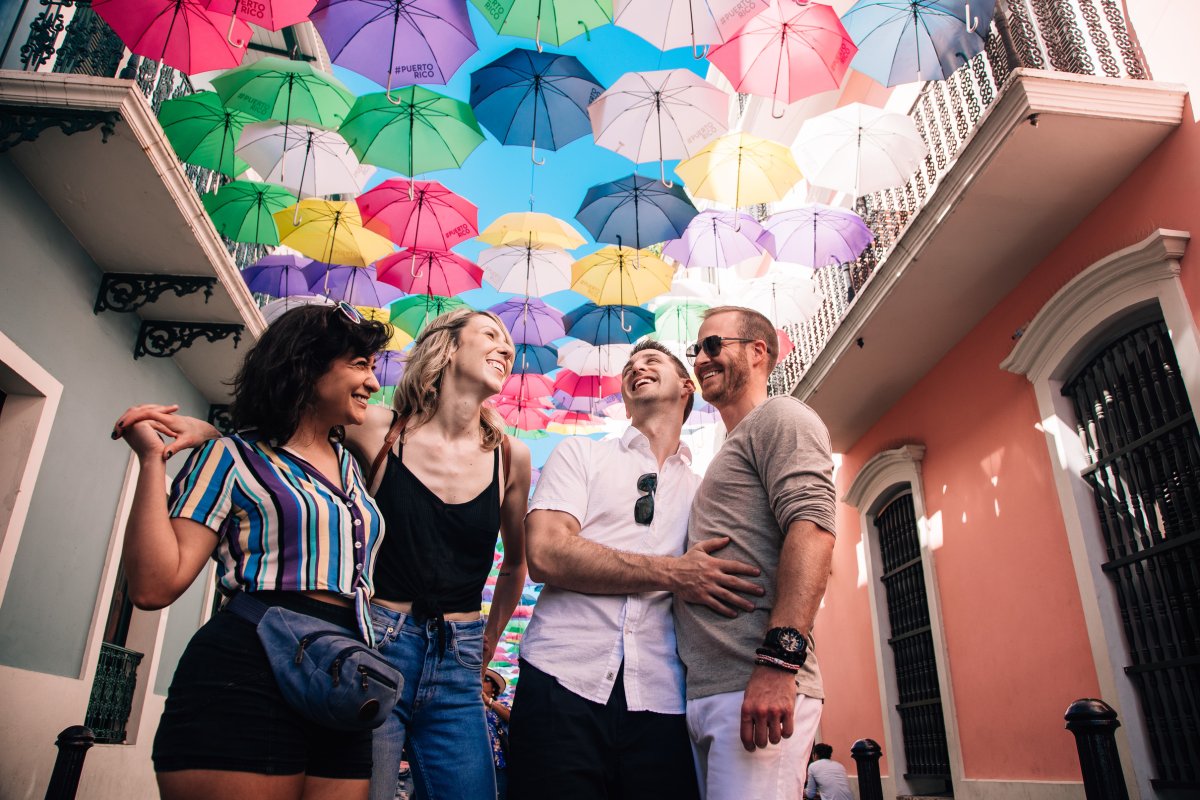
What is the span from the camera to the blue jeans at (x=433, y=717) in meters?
2.24

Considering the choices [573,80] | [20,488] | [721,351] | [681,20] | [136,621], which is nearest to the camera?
[721,351]

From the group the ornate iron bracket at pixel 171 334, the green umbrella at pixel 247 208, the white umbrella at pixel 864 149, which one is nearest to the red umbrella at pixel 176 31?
the green umbrella at pixel 247 208

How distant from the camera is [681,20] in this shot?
24.0 ft

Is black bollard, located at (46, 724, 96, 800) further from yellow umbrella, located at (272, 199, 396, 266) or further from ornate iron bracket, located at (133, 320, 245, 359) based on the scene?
yellow umbrella, located at (272, 199, 396, 266)

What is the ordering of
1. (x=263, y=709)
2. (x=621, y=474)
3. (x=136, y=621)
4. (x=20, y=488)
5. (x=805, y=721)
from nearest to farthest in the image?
(x=263, y=709) → (x=805, y=721) → (x=621, y=474) → (x=20, y=488) → (x=136, y=621)

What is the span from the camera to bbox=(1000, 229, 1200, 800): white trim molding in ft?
18.2

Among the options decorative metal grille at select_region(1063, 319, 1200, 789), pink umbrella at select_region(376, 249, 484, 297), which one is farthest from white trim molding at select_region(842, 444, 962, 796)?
pink umbrella at select_region(376, 249, 484, 297)

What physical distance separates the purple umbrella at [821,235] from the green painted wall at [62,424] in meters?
6.93

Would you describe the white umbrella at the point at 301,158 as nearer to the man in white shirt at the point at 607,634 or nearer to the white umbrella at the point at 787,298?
the white umbrella at the point at 787,298

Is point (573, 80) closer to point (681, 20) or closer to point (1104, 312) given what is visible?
point (681, 20)

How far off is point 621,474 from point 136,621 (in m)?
8.13

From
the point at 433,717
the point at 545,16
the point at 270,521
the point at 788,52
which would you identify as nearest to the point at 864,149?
the point at 788,52

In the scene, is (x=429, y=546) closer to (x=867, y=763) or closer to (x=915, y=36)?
(x=867, y=763)

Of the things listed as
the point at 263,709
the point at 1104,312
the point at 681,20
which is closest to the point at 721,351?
the point at 263,709
